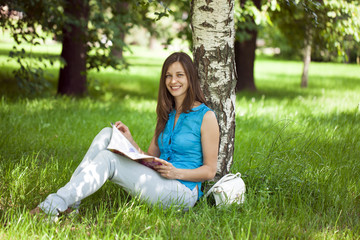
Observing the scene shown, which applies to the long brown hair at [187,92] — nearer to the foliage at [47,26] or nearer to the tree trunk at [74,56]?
the foliage at [47,26]

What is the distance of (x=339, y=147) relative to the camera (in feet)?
14.8

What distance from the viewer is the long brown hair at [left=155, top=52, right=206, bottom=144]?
126 inches

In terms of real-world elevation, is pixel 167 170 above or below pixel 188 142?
below

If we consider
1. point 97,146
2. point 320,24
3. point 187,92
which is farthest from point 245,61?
point 97,146

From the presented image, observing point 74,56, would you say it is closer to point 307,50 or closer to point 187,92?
point 187,92

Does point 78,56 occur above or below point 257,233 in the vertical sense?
above

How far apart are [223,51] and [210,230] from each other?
1.50m

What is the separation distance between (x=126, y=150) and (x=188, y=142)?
50cm

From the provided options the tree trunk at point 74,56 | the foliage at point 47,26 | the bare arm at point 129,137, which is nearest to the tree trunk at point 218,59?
the bare arm at point 129,137

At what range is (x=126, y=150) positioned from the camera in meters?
2.93

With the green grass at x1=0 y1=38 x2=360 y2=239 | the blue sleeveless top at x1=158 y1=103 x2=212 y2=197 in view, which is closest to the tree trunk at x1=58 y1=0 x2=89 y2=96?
the green grass at x1=0 y1=38 x2=360 y2=239

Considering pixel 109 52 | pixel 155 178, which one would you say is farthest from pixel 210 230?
pixel 109 52

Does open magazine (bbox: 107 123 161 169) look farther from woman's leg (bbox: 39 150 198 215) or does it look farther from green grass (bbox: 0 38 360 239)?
green grass (bbox: 0 38 360 239)

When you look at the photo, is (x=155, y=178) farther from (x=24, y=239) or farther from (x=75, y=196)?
(x=24, y=239)
